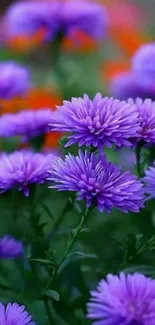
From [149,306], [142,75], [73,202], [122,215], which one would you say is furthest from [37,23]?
[149,306]

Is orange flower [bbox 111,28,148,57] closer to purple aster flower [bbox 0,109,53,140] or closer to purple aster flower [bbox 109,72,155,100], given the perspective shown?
purple aster flower [bbox 109,72,155,100]

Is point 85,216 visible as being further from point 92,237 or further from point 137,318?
point 92,237

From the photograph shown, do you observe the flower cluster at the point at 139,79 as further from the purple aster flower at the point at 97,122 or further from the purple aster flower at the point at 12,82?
the purple aster flower at the point at 97,122

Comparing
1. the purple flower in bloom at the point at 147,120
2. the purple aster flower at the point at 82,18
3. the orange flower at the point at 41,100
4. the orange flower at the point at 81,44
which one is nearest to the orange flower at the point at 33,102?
the orange flower at the point at 41,100

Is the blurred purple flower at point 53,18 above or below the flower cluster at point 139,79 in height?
above

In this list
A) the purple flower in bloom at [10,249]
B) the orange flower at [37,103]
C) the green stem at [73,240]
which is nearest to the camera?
the green stem at [73,240]

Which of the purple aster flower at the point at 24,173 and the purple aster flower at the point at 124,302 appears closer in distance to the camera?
the purple aster flower at the point at 124,302
